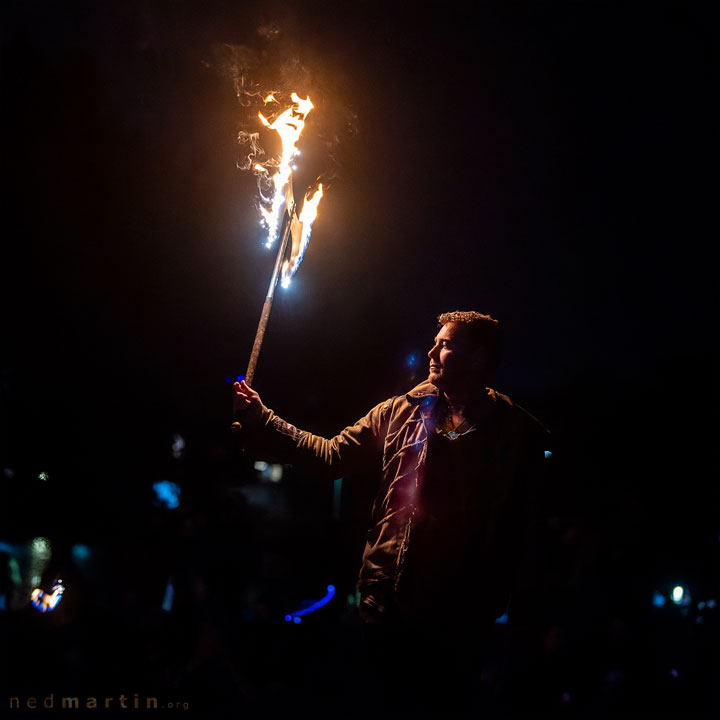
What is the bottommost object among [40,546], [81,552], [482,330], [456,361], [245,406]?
[245,406]

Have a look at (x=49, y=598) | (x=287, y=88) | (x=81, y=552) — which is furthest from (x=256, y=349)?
(x=81, y=552)

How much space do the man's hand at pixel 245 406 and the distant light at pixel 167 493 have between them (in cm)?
929

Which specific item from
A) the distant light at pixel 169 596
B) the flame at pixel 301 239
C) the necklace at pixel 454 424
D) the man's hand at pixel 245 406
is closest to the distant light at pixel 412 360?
the flame at pixel 301 239

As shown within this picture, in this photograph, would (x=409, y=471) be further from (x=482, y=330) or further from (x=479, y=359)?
(x=482, y=330)

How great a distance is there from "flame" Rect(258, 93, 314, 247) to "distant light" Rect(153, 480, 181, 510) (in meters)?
9.22

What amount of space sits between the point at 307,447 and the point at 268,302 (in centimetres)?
113

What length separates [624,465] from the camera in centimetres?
1156

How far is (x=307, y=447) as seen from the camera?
3285mm

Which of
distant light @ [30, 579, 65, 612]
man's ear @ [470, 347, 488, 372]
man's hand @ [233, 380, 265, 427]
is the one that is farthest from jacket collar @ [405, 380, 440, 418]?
distant light @ [30, 579, 65, 612]

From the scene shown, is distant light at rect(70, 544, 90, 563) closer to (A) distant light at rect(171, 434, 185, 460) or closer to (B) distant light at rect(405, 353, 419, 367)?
(A) distant light at rect(171, 434, 185, 460)

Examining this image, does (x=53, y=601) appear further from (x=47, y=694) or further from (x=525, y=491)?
(x=525, y=491)

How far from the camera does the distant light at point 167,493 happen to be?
1153cm

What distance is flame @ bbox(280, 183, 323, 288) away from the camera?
13.3ft

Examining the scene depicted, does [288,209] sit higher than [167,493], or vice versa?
[167,493]
